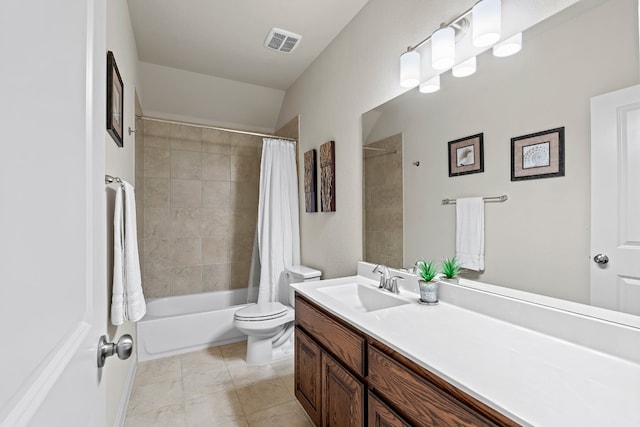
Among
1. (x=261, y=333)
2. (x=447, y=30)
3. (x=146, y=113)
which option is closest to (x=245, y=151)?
(x=146, y=113)

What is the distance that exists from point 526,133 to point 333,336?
3.72 ft

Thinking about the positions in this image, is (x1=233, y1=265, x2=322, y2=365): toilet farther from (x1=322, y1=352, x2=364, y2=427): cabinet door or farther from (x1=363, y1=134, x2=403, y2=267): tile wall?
(x1=322, y1=352, x2=364, y2=427): cabinet door

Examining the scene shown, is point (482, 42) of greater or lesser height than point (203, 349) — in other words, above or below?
above

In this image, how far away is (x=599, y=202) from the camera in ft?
3.18

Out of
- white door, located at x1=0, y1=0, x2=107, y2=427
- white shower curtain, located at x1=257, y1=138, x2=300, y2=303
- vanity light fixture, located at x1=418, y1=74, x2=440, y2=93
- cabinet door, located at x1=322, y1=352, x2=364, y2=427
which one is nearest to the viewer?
white door, located at x1=0, y1=0, x2=107, y2=427

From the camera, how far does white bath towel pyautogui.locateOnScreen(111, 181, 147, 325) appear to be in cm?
150

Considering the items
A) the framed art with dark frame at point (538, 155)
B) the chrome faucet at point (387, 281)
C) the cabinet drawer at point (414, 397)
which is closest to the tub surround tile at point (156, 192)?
the chrome faucet at point (387, 281)

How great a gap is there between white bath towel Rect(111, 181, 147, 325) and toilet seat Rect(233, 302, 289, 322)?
0.87 metres

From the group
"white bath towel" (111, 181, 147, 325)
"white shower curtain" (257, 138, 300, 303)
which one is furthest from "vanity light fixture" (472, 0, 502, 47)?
"white shower curtain" (257, 138, 300, 303)

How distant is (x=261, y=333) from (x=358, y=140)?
5.39 ft

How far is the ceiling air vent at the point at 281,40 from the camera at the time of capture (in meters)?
2.39

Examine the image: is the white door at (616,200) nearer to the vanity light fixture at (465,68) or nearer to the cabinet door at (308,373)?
the vanity light fixture at (465,68)

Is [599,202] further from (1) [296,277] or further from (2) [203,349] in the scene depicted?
(2) [203,349]

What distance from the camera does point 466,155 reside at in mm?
1400
